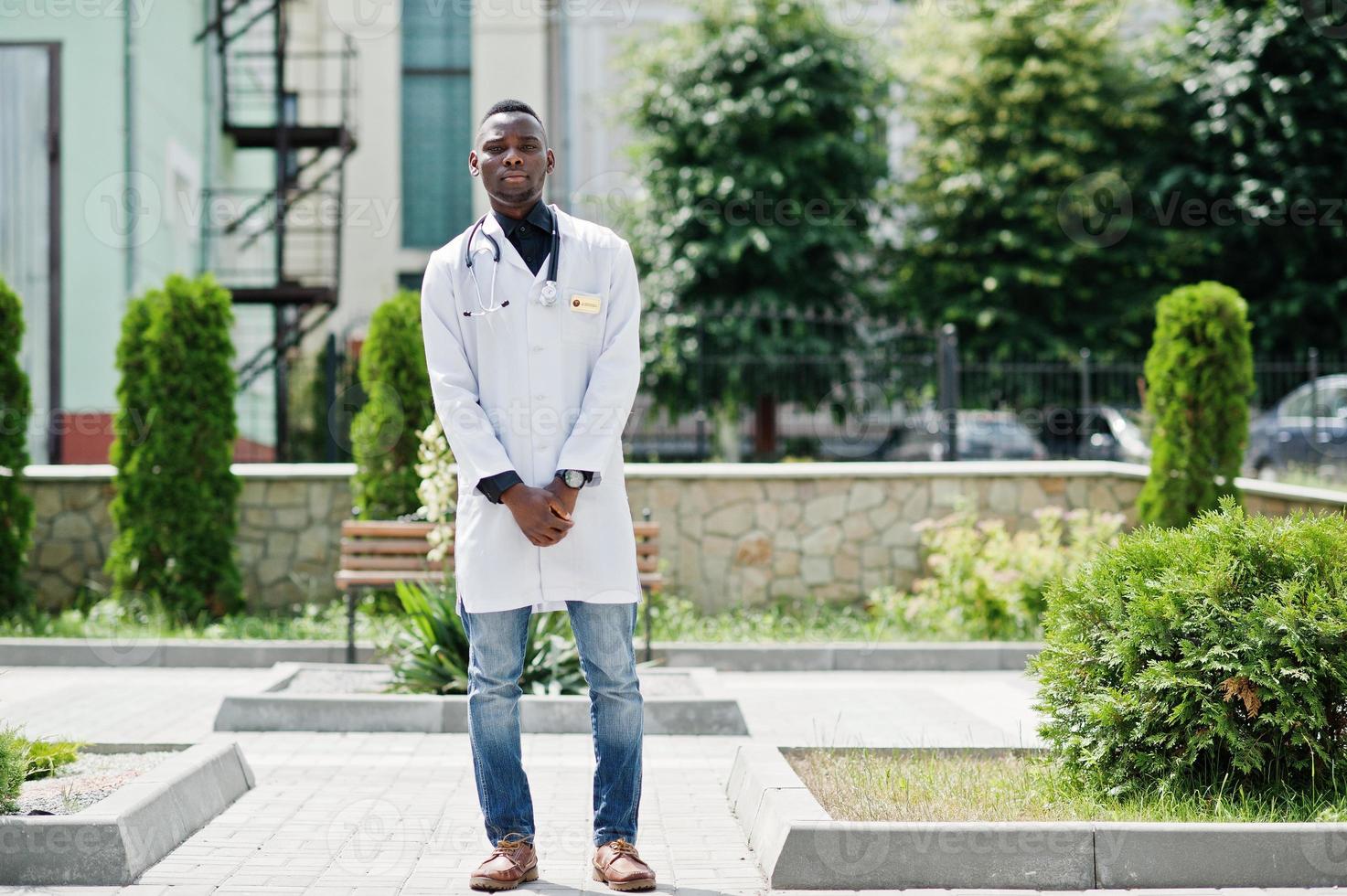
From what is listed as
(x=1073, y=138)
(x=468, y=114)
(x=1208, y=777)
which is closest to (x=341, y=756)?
(x=1208, y=777)

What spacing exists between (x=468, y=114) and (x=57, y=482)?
18.4m

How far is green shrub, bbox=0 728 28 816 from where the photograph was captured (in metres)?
3.90

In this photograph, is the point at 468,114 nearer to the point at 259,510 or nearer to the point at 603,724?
the point at 259,510

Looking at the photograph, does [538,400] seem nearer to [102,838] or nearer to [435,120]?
[102,838]

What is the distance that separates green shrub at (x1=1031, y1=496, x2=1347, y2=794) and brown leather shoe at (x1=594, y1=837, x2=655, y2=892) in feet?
5.09

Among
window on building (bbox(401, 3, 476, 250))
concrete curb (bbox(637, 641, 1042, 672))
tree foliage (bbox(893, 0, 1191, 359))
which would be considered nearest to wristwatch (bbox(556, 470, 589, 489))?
concrete curb (bbox(637, 641, 1042, 672))

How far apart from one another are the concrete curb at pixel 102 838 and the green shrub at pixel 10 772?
0.18 metres

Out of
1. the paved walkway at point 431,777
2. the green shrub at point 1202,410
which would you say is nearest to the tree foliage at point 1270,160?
the green shrub at point 1202,410

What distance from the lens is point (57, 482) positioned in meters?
10.3

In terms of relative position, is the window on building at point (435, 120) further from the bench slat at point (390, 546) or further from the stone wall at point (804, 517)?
the bench slat at point (390, 546)

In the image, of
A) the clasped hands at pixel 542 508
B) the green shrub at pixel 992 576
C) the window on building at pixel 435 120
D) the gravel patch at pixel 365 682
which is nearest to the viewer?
the clasped hands at pixel 542 508

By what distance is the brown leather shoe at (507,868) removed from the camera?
3600 millimetres

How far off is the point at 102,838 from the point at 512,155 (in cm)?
235

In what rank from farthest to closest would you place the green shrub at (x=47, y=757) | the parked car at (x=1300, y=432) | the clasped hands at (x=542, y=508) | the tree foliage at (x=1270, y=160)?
the tree foliage at (x=1270, y=160)
the parked car at (x=1300, y=432)
the green shrub at (x=47, y=757)
the clasped hands at (x=542, y=508)
